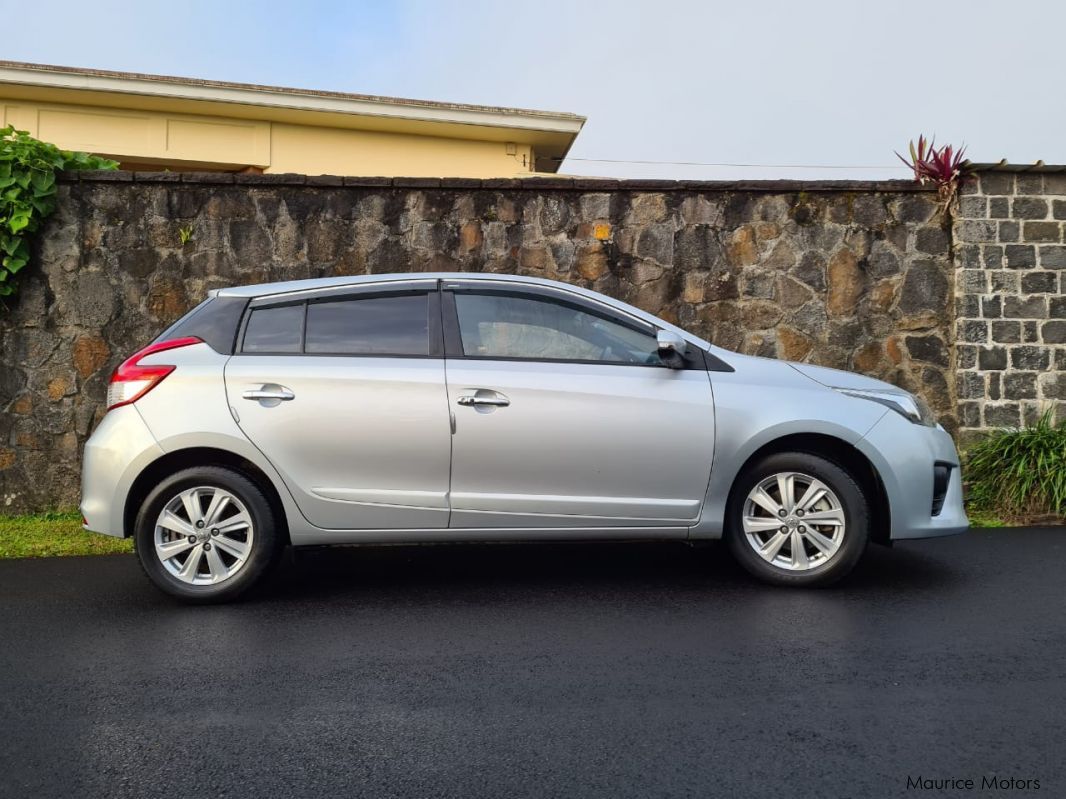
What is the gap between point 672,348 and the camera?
227 inches

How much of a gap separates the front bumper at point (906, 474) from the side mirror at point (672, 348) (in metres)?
1.08

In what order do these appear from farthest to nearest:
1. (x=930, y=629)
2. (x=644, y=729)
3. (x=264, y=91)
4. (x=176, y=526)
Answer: (x=264, y=91) → (x=176, y=526) → (x=930, y=629) → (x=644, y=729)

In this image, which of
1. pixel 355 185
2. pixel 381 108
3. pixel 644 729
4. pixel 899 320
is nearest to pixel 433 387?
pixel 644 729

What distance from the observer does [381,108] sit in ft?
48.9

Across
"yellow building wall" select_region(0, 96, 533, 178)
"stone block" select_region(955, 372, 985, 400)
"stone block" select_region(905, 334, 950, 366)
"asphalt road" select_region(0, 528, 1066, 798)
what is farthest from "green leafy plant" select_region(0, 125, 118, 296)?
"stone block" select_region(955, 372, 985, 400)

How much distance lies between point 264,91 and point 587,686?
480 inches

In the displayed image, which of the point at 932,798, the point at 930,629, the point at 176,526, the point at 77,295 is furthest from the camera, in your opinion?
the point at 77,295

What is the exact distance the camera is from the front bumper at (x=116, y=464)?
5617 millimetres

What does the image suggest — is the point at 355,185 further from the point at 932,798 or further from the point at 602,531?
the point at 932,798

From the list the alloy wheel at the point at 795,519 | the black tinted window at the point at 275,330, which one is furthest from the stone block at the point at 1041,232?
the black tinted window at the point at 275,330

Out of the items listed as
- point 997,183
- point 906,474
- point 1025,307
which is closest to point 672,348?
point 906,474

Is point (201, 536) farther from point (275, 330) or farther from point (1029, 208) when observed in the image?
point (1029, 208)

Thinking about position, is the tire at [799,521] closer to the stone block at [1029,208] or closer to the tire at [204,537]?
the tire at [204,537]

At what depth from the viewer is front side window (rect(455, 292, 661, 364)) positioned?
19.4ft
